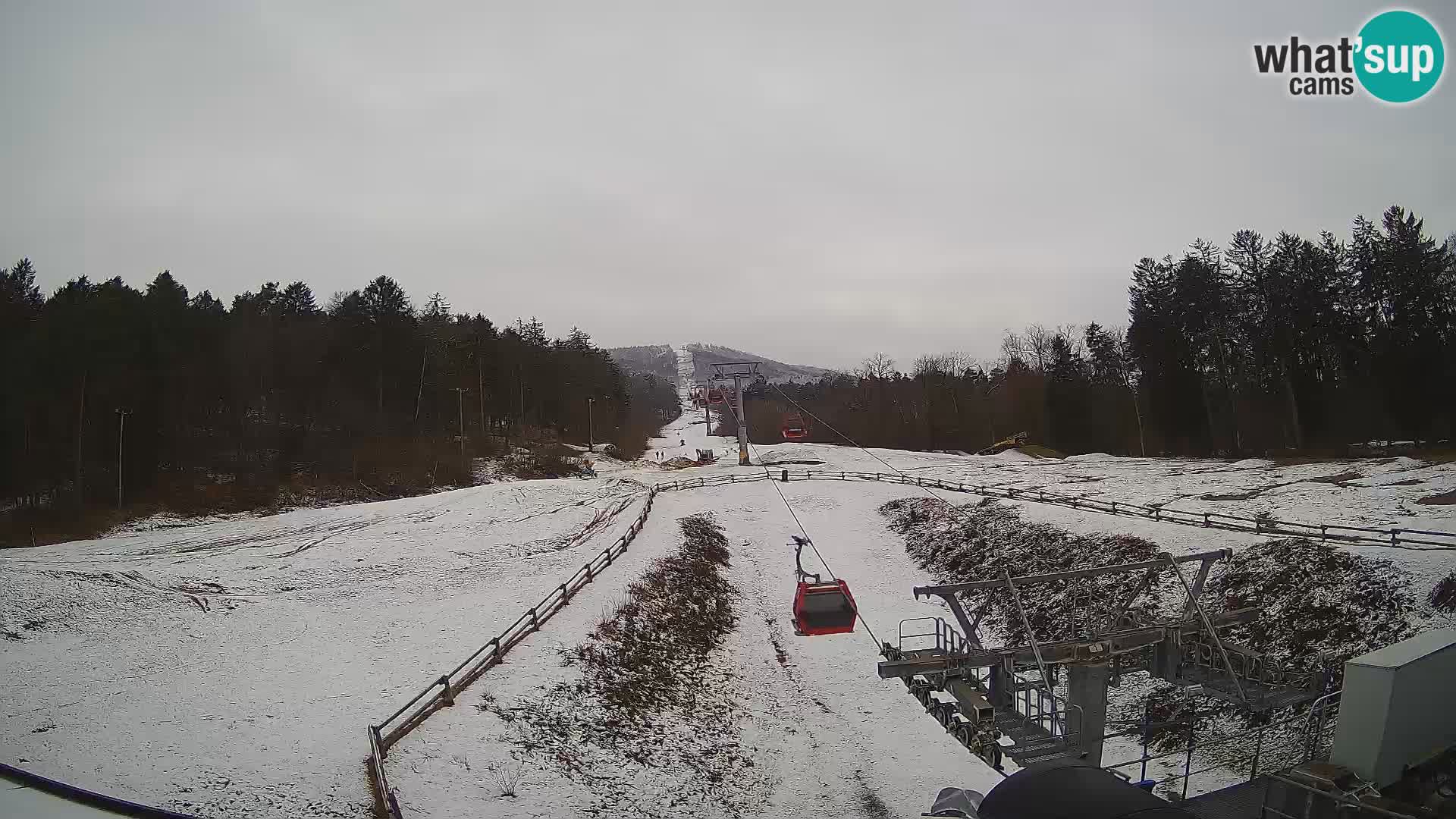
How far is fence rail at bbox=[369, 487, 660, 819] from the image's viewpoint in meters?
13.8

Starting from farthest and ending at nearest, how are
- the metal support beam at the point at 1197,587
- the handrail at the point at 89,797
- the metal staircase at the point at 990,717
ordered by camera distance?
the metal support beam at the point at 1197,587, the metal staircase at the point at 990,717, the handrail at the point at 89,797

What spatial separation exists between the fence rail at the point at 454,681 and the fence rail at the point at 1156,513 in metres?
24.3

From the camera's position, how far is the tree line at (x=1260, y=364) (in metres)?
50.9

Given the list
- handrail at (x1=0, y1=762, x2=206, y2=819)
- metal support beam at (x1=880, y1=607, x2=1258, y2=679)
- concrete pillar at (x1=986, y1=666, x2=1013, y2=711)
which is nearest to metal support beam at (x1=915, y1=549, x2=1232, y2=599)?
metal support beam at (x1=880, y1=607, x2=1258, y2=679)

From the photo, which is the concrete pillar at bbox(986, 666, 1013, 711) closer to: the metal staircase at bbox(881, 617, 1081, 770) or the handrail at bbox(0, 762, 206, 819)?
the metal staircase at bbox(881, 617, 1081, 770)

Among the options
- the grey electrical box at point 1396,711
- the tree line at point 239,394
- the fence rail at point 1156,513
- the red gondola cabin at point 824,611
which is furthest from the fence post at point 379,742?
the tree line at point 239,394

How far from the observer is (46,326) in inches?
1678

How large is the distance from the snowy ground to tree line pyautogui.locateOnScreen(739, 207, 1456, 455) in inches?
671

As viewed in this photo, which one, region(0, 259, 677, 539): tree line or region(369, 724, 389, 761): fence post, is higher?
region(0, 259, 677, 539): tree line

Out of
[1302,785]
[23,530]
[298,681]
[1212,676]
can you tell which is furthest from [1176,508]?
[23,530]

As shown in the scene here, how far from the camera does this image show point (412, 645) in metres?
21.9

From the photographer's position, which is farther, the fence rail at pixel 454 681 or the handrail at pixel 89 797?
the fence rail at pixel 454 681

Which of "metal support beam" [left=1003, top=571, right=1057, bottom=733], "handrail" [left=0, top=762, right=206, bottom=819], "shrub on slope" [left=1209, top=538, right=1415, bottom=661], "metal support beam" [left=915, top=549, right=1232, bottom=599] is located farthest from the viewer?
"shrub on slope" [left=1209, top=538, right=1415, bottom=661]

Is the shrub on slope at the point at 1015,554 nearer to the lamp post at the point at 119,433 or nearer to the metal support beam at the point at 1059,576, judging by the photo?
the metal support beam at the point at 1059,576
